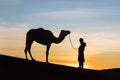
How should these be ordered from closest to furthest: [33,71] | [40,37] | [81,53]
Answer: [33,71] → [40,37] → [81,53]

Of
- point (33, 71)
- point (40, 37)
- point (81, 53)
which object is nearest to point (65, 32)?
point (81, 53)

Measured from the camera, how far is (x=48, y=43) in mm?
20844

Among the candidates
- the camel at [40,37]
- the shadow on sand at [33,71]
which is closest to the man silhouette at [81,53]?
the camel at [40,37]

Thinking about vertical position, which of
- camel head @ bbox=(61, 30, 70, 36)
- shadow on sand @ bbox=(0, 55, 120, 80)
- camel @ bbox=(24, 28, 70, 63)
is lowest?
shadow on sand @ bbox=(0, 55, 120, 80)

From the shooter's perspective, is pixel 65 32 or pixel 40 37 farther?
pixel 65 32

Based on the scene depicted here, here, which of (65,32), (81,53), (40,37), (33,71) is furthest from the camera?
(81,53)

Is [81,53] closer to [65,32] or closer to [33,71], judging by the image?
[65,32]

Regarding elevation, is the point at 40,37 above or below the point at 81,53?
above

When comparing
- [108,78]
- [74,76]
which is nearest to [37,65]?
[74,76]

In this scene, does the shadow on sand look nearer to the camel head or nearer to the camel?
the camel

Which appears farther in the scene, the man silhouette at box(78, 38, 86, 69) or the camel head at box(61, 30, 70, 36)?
the man silhouette at box(78, 38, 86, 69)

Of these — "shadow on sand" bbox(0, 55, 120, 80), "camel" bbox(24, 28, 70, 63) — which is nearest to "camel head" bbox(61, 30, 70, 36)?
"camel" bbox(24, 28, 70, 63)

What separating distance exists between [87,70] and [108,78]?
1.14 m

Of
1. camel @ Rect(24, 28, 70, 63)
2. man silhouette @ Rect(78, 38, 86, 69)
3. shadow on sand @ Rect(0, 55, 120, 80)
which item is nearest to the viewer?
shadow on sand @ Rect(0, 55, 120, 80)
